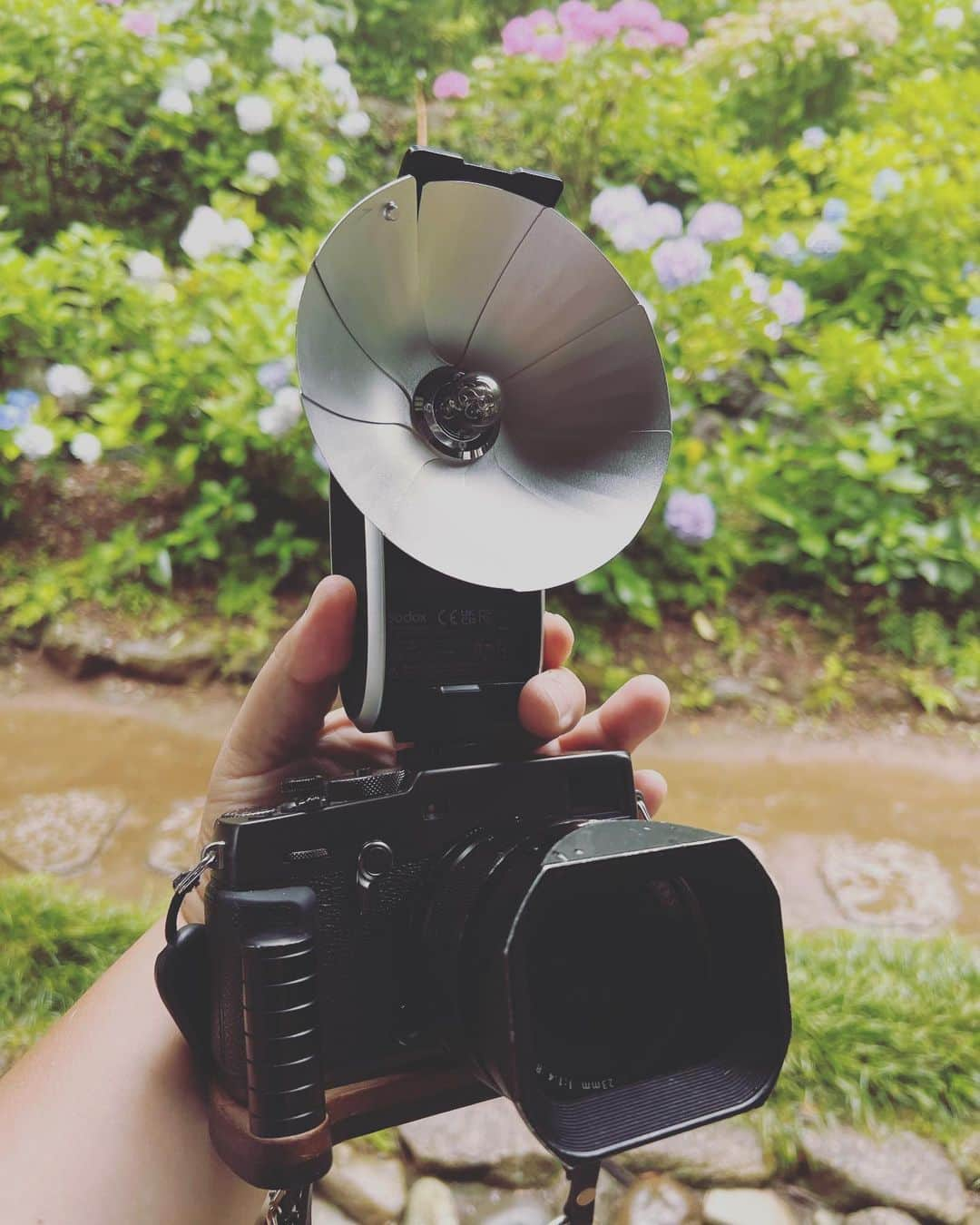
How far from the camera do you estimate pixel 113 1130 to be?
71 centimetres

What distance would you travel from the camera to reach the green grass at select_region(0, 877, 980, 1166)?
1.17m

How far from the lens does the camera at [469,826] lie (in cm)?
60

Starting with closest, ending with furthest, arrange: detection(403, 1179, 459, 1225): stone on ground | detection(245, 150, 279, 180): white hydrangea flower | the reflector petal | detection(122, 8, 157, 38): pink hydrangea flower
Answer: the reflector petal < detection(403, 1179, 459, 1225): stone on ground < detection(245, 150, 279, 180): white hydrangea flower < detection(122, 8, 157, 38): pink hydrangea flower

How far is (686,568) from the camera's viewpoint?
2.35m

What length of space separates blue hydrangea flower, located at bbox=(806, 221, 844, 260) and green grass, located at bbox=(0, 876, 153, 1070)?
2.29 meters

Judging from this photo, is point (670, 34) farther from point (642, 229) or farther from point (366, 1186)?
point (366, 1186)

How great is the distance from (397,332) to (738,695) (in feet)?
5.38

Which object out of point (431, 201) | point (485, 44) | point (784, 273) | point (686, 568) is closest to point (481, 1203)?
point (431, 201)

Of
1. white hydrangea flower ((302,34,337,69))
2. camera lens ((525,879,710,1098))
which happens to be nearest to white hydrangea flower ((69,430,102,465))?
white hydrangea flower ((302,34,337,69))

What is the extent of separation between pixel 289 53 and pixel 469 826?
2551 mm

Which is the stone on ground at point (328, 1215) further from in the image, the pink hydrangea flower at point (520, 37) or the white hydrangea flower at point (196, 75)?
the pink hydrangea flower at point (520, 37)

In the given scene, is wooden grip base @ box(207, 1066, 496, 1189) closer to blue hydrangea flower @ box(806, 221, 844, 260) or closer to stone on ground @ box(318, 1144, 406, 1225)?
stone on ground @ box(318, 1144, 406, 1225)

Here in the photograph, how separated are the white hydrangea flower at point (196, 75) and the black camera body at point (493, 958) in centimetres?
243

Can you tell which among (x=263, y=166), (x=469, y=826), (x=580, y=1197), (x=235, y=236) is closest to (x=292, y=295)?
(x=235, y=236)
